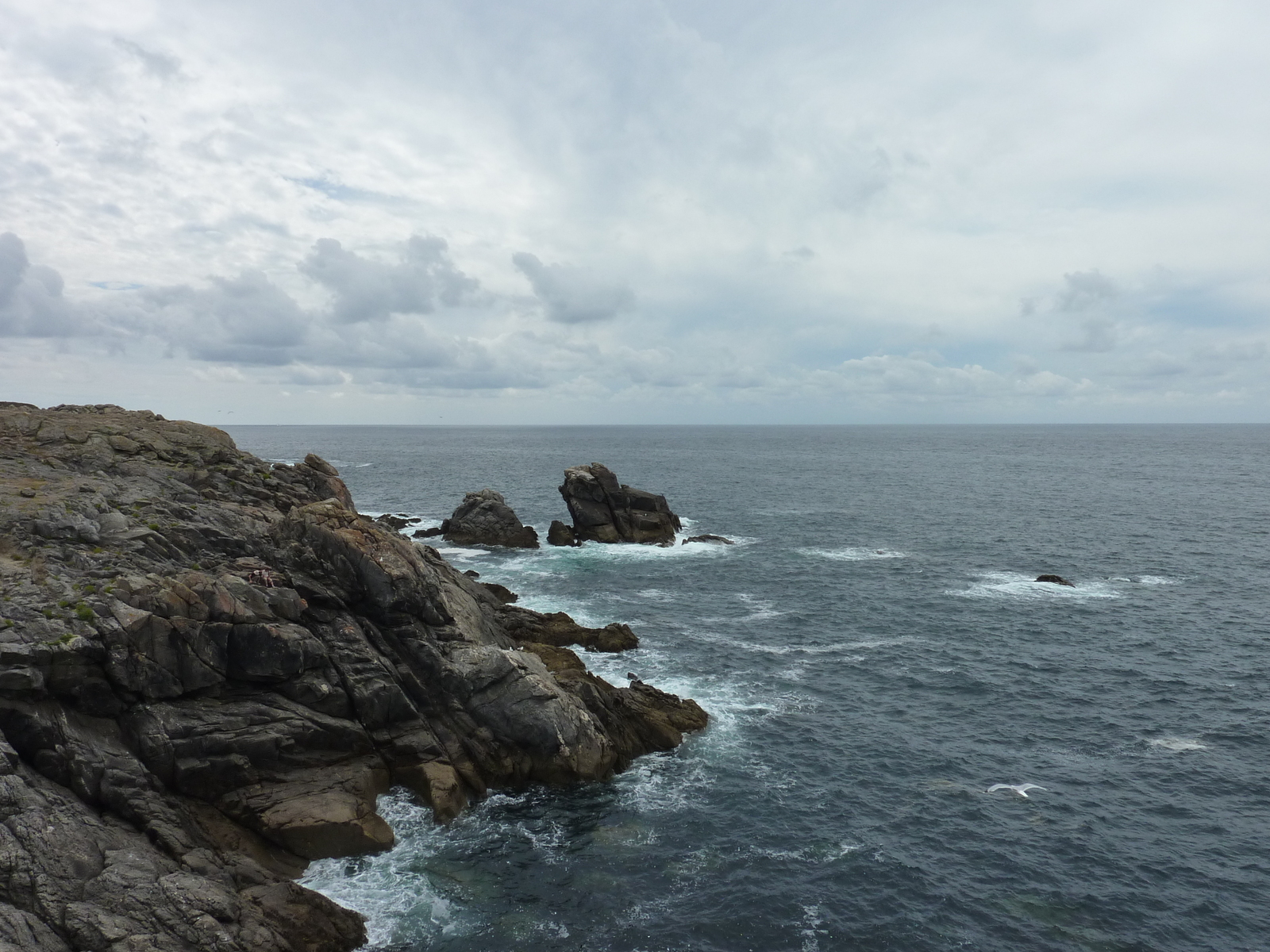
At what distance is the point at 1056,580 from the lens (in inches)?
2913

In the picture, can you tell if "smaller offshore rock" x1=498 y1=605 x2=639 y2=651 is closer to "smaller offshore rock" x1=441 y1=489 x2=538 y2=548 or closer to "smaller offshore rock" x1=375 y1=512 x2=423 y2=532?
"smaller offshore rock" x1=441 y1=489 x2=538 y2=548

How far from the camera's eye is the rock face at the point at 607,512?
93.7m

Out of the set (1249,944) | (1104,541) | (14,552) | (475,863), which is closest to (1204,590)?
(1104,541)

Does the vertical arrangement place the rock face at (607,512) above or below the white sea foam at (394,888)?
above

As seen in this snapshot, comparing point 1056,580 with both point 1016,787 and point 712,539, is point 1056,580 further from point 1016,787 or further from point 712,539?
point 1016,787

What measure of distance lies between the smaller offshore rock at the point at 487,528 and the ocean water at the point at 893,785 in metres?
9.40

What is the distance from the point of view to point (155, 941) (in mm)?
22234

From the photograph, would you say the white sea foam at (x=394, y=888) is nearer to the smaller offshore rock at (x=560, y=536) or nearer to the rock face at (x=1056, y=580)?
the smaller offshore rock at (x=560, y=536)

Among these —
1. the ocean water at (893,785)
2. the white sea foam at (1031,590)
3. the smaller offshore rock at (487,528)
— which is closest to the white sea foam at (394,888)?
the ocean water at (893,785)

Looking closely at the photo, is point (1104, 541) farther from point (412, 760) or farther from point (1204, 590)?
point (412, 760)

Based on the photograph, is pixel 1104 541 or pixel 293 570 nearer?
pixel 293 570

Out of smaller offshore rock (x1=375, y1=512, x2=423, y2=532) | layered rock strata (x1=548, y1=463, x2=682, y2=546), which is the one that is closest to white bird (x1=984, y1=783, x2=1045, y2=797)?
layered rock strata (x1=548, y1=463, x2=682, y2=546)

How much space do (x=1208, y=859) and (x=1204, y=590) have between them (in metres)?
48.7

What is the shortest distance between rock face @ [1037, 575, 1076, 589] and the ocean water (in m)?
2.00
